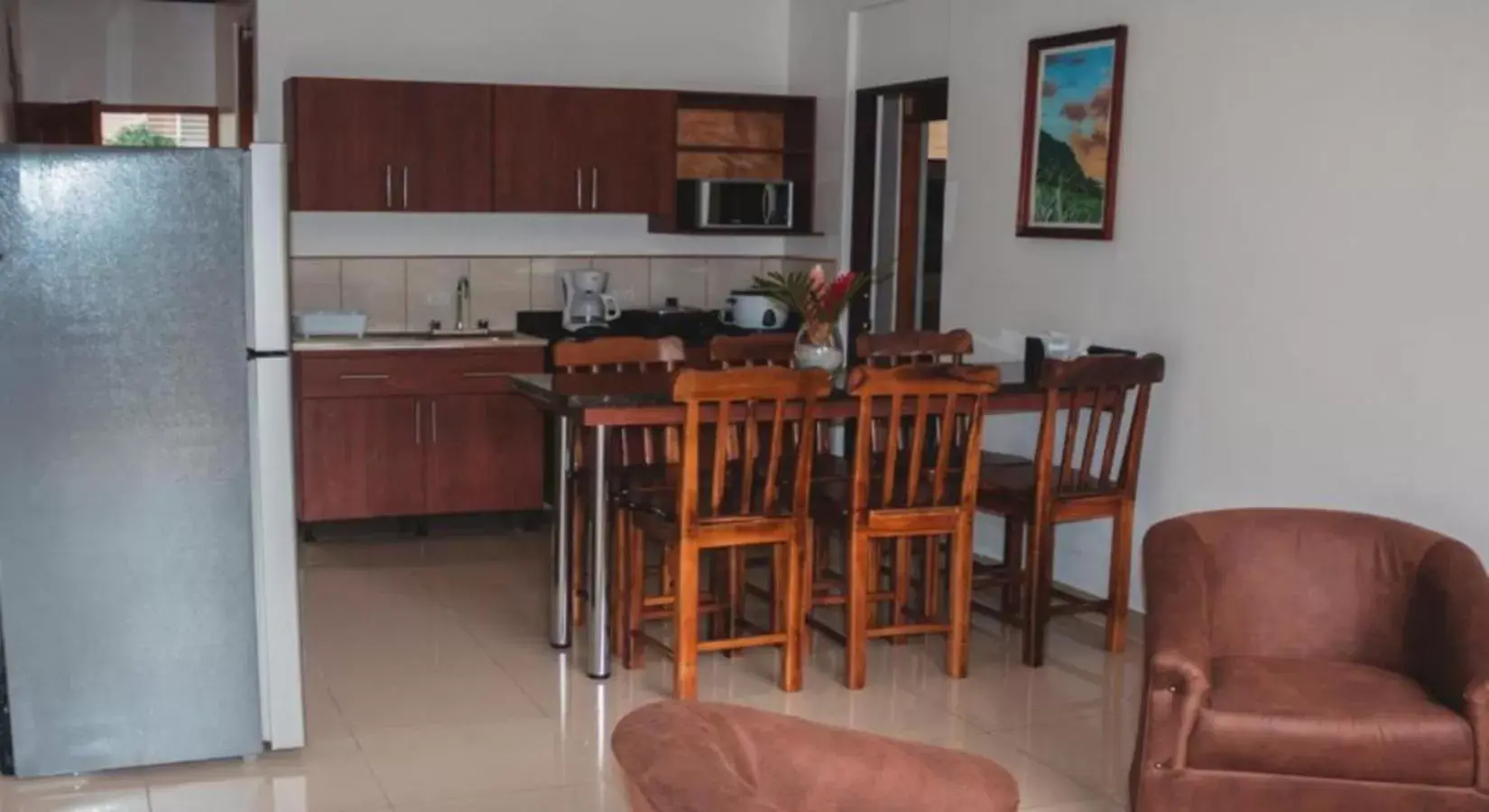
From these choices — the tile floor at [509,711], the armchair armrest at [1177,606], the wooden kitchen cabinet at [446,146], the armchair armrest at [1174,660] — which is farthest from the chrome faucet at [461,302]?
the armchair armrest at [1174,660]

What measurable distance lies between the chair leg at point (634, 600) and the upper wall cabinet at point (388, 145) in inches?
95.7

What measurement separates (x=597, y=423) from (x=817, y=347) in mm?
977

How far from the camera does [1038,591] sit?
5164 mm

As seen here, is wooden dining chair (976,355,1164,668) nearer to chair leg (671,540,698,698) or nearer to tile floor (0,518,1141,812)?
tile floor (0,518,1141,812)

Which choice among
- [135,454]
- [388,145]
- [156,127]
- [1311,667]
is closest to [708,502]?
[135,454]

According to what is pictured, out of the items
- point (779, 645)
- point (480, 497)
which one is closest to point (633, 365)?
point (779, 645)

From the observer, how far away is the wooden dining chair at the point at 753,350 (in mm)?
5621

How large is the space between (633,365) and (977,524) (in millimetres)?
1777

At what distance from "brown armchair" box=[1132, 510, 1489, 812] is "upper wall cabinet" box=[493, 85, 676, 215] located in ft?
12.3

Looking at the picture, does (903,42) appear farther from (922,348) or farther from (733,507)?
(733,507)

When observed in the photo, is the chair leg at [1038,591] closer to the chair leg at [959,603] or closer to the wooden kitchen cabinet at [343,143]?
the chair leg at [959,603]

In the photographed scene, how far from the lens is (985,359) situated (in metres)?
6.39

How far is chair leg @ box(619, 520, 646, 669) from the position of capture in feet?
16.7

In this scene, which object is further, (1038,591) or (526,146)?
(526,146)
